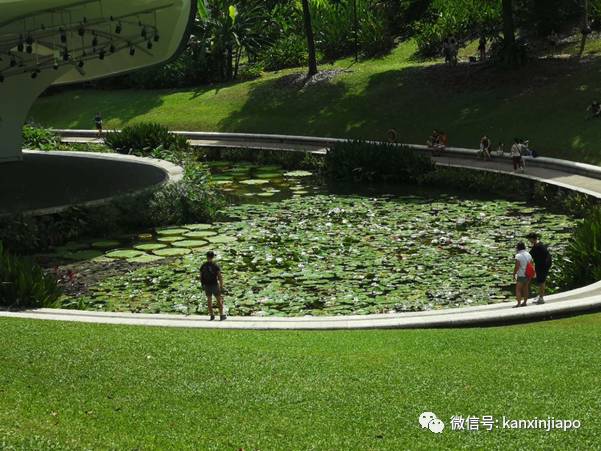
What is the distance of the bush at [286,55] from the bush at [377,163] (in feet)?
70.0

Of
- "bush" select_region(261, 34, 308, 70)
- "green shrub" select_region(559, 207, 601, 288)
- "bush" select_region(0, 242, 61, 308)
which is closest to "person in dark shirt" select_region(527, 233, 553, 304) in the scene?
"green shrub" select_region(559, 207, 601, 288)

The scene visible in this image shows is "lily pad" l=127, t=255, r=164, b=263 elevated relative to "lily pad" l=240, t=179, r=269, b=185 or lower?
elevated

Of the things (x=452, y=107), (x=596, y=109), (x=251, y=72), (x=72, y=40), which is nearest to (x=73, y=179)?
(x=72, y=40)

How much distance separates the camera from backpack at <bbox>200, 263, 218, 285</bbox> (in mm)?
16719

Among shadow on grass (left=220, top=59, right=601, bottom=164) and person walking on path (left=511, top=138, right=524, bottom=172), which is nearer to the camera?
person walking on path (left=511, top=138, right=524, bottom=172)

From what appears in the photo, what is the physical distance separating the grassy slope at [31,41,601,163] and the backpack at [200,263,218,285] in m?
19.4

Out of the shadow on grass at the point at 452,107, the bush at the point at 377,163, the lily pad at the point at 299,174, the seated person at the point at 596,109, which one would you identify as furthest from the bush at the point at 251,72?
the seated person at the point at 596,109

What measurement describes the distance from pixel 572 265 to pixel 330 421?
1004 cm

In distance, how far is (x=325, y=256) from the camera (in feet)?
73.8

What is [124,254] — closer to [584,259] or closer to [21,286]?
[21,286]

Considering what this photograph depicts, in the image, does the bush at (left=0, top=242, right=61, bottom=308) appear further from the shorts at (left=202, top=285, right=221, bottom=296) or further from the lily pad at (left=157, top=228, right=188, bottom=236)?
the lily pad at (left=157, top=228, right=188, bottom=236)

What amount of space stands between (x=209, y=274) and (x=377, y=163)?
18.4 meters

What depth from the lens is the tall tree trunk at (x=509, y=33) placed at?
41969 mm

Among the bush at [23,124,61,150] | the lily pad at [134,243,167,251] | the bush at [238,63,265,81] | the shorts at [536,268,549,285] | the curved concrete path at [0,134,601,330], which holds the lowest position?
the lily pad at [134,243,167,251]
